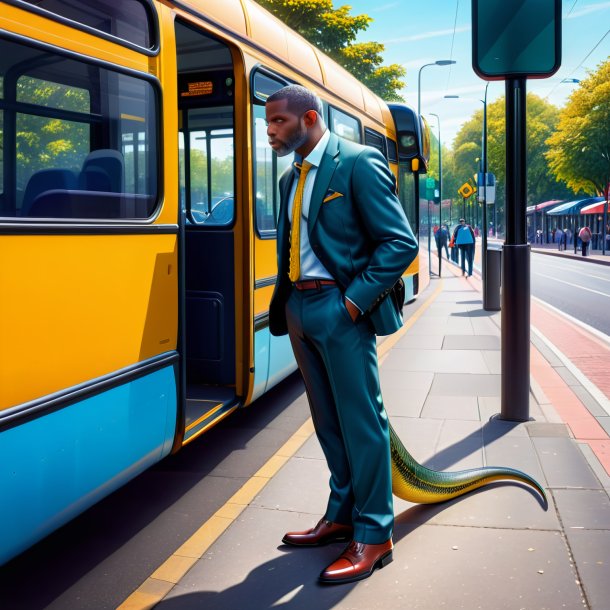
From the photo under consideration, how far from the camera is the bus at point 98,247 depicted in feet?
10.1

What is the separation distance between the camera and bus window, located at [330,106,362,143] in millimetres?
7797

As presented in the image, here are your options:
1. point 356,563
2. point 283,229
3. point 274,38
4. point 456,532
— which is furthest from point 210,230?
point 356,563

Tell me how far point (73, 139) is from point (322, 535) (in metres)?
2.13

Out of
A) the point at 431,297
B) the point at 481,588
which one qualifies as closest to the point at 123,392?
the point at 481,588

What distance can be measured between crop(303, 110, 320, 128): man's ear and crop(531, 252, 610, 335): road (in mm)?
9946

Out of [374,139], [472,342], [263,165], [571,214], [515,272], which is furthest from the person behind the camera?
[571,214]

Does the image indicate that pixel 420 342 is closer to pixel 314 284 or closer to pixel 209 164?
pixel 209 164

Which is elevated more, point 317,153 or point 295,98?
point 295,98

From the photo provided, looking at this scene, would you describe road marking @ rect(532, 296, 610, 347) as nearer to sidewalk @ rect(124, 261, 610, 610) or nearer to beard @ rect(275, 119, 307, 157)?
sidewalk @ rect(124, 261, 610, 610)

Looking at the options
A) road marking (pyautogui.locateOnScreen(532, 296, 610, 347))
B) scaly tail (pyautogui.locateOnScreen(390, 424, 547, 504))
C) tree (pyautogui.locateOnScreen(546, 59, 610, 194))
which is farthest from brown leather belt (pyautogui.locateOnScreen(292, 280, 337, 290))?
tree (pyautogui.locateOnScreen(546, 59, 610, 194))

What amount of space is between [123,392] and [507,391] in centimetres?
342

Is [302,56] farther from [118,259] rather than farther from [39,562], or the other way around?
[39,562]

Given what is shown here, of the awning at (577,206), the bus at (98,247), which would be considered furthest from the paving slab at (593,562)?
the awning at (577,206)

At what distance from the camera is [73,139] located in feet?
12.4
